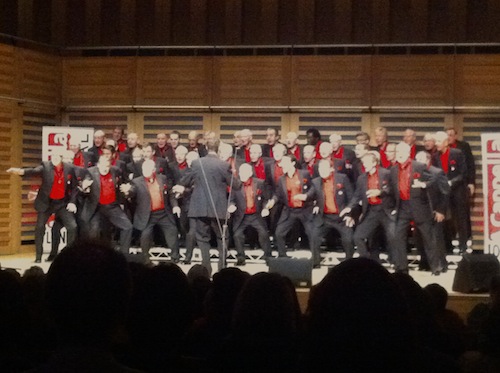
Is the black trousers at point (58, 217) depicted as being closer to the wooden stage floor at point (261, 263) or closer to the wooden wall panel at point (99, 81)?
the wooden stage floor at point (261, 263)

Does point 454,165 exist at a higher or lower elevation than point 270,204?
higher

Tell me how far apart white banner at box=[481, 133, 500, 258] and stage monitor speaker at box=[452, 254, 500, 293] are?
2234 mm

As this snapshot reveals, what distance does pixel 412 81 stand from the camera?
1230 cm

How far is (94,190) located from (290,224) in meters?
2.71

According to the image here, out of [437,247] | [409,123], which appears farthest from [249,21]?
[437,247]

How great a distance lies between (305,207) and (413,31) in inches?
164

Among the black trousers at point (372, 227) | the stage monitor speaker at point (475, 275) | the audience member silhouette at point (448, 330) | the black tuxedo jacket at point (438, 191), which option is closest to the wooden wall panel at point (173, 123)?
the black trousers at point (372, 227)

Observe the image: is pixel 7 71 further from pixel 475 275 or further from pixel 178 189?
pixel 475 275

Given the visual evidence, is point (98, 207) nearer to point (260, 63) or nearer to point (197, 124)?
point (197, 124)

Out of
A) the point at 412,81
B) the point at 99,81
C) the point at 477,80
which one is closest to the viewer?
the point at 477,80

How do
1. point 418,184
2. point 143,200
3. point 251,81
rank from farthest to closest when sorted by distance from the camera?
1. point 251,81
2. point 143,200
3. point 418,184

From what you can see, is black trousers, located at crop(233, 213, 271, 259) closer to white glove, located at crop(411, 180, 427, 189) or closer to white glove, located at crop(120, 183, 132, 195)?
white glove, located at crop(120, 183, 132, 195)

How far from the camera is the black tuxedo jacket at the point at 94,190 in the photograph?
1059 cm

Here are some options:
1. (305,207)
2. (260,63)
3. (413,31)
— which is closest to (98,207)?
(305,207)
